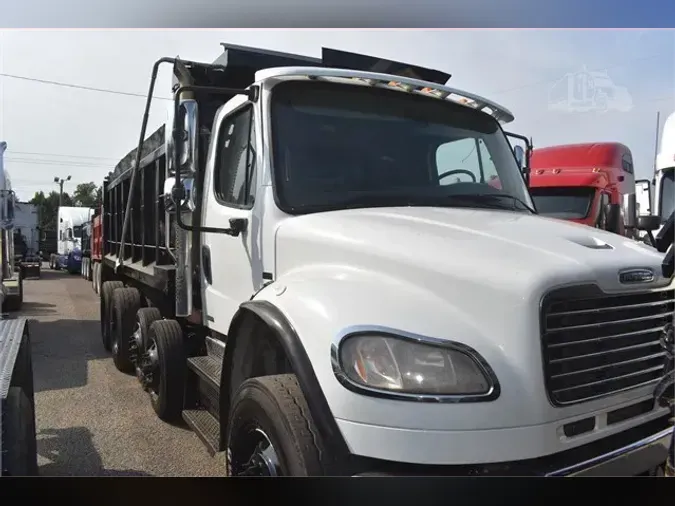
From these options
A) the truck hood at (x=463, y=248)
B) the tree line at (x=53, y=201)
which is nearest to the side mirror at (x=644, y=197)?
the truck hood at (x=463, y=248)

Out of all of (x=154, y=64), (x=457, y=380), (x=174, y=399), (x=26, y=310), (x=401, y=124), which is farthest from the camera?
(x=174, y=399)

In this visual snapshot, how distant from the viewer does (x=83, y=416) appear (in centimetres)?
311

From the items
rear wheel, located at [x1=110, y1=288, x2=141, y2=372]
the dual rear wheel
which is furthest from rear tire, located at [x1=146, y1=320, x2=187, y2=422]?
the dual rear wheel

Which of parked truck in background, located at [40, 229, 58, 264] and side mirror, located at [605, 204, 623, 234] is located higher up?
side mirror, located at [605, 204, 623, 234]

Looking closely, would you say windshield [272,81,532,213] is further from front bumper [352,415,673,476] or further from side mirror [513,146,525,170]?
front bumper [352,415,673,476]

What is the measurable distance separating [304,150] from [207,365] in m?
1.71

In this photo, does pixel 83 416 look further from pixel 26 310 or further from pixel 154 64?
pixel 154 64

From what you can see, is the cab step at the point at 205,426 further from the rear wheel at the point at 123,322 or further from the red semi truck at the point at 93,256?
the red semi truck at the point at 93,256

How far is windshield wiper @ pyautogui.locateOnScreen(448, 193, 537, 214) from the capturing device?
3.22 meters

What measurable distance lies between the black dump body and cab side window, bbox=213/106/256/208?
0.81 ft

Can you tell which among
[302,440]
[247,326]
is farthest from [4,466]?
[302,440]

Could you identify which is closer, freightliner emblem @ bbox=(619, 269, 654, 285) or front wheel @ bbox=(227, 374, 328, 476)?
front wheel @ bbox=(227, 374, 328, 476)

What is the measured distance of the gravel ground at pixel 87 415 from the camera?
9.17 ft

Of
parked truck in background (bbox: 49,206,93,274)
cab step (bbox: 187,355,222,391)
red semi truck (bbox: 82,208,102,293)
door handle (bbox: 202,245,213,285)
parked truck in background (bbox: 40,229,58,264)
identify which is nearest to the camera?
cab step (bbox: 187,355,222,391)
